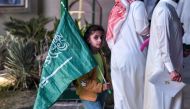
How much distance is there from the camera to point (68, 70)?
5324 mm

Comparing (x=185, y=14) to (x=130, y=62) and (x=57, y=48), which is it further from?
(x=57, y=48)

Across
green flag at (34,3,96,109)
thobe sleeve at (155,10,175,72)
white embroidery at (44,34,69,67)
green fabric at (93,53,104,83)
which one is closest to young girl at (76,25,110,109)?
green fabric at (93,53,104,83)

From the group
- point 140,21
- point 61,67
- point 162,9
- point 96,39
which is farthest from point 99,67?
point 162,9

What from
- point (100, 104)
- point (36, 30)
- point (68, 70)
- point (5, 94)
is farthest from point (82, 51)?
point (36, 30)

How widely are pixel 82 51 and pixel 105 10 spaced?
6.77 meters

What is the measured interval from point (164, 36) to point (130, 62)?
2.69 ft

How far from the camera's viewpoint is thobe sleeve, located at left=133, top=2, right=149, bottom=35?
539 cm

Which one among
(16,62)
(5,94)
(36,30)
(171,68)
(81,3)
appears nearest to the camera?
(171,68)

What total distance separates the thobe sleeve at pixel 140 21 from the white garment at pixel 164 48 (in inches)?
13.0

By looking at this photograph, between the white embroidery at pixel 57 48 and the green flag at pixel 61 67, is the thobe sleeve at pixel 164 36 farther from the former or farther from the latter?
the white embroidery at pixel 57 48

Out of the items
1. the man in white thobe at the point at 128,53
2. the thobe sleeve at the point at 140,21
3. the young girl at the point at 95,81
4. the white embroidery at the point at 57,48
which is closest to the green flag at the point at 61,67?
the white embroidery at the point at 57,48

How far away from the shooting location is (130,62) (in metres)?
5.57

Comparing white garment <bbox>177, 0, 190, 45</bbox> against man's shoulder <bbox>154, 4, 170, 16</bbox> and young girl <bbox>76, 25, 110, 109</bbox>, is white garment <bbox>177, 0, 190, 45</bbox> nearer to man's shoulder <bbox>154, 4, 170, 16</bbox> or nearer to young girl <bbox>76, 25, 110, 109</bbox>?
man's shoulder <bbox>154, 4, 170, 16</bbox>

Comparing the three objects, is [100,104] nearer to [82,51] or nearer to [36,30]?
[82,51]
